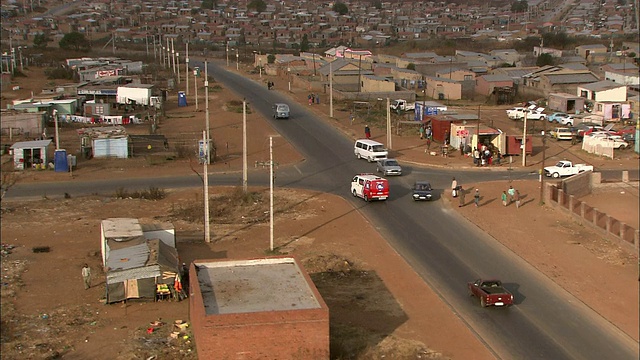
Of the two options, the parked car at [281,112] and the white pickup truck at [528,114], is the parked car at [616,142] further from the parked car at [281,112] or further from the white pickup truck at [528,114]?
the parked car at [281,112]

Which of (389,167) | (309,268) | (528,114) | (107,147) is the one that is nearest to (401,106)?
(528,114)

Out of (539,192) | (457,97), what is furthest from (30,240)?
(457,97)

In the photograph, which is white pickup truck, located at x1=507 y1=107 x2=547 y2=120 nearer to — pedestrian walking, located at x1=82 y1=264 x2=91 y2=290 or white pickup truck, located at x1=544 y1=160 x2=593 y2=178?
white pickup truck, located at x1=544 y1=160 x2=593 y2=178

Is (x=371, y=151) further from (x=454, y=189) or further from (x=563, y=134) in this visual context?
(x=563, y=134)

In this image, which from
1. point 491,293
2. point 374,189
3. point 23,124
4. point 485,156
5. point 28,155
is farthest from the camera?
point 23,124

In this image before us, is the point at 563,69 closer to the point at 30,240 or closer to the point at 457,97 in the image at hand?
the point at 457,97

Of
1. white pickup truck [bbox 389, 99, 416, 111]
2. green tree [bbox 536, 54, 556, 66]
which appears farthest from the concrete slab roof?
green tree [bbox 536, 54, 556, 66]

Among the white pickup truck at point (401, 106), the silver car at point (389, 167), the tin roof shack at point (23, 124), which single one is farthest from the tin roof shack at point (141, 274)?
the white pickup truck at point (401, 106)
